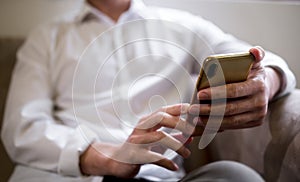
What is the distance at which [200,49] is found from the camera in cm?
72

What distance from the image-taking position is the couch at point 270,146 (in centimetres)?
71

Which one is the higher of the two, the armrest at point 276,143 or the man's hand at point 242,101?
the man's hand at point 242,101

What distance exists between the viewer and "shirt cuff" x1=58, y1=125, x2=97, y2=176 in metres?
0.76

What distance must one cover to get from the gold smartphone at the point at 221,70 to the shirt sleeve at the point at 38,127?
0.30 metres

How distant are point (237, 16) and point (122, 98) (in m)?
0.59

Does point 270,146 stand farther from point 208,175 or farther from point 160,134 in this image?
point 160,134

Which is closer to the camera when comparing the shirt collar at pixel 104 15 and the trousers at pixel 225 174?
the trousers at pixel 225 174

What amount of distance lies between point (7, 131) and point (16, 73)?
0.18 m

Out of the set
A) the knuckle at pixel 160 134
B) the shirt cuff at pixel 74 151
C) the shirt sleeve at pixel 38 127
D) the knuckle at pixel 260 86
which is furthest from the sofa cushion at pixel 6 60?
the knuckle at pixel 260 86

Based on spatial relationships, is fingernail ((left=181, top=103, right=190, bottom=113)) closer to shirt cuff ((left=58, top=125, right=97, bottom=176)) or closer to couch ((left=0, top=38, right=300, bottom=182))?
couch ((left=0, top=38, right=300, bottom=182))

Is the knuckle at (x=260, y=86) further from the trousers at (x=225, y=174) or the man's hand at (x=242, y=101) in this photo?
the trousers at (x=225, y=174)

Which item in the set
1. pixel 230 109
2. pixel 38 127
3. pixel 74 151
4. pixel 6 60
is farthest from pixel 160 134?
pixel 6 60

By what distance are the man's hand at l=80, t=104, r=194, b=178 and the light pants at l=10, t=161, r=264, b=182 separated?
2.3 inches

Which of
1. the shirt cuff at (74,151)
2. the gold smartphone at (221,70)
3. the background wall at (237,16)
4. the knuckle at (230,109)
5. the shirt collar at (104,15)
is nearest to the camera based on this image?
the gold smartphone at (221,70)
